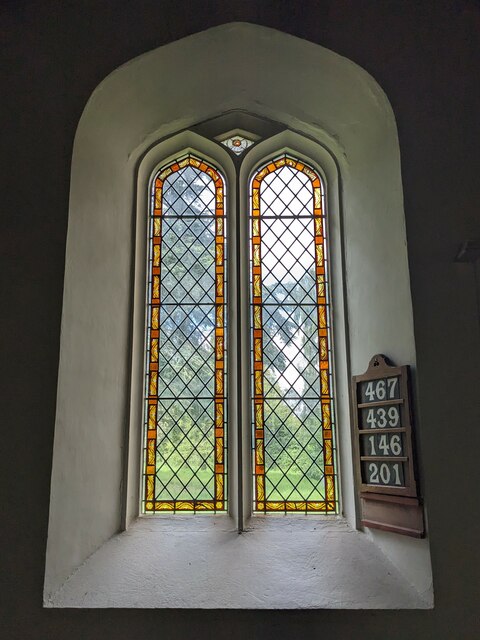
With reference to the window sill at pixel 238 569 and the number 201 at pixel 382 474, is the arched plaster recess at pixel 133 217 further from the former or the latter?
the number 201 at pixel 382 474

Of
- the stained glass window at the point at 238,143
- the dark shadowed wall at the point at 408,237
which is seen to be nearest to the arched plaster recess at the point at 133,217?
the dark shadowed wall at the point at 408,237

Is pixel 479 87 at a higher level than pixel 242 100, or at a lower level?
lower

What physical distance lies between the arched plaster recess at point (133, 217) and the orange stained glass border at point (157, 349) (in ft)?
0.45

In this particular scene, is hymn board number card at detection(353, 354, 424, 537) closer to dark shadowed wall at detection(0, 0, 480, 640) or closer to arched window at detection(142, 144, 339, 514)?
dark shadowed wall at detection(0, 0, 480, 640)

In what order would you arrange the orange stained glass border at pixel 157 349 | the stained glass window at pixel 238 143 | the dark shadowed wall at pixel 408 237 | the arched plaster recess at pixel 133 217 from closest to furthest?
the dark shadowed wall at pixel 408 237
the arched plaster recess at pixel 133 217
the orange stained glass border at pixel 157 349
the stained glass window at pixel 238 143

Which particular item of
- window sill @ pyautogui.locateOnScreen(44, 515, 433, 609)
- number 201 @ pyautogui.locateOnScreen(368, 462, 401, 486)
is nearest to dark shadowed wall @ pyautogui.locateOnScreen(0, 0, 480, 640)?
window sill @ pyautogui.locateOnScreen(44, 515, 433, 609)

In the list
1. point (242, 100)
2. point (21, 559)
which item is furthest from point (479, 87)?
point (21, 559)

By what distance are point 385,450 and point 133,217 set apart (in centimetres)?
171

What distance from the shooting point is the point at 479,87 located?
2.55 metres

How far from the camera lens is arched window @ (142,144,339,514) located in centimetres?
279

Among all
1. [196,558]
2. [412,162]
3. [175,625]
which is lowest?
[175,625]

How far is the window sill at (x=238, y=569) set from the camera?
6.83 feet

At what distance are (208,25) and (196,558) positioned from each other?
7.62ft

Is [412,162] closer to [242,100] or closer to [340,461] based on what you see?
[242,100]
